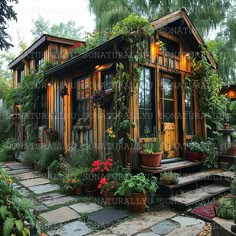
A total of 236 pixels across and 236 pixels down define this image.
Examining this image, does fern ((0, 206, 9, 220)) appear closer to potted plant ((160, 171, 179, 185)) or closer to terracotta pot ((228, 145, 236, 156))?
potted plant ((160, 171, 179, 185))

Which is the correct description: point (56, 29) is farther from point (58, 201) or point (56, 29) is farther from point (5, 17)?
point (58, 201)

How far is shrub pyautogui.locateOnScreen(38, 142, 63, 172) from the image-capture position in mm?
6410

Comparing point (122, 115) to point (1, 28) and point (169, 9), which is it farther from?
point (169, 9)

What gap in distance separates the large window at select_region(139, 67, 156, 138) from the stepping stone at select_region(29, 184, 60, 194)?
2.36 m

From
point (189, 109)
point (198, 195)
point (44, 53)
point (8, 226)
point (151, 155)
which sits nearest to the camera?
point (8, 226)

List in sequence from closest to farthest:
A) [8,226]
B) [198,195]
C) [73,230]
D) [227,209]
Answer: [8,226]
[227,209]
[73,230]
[198,195]

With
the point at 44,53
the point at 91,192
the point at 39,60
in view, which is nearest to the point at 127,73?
the point at 91,192

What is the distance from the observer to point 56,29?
26.1 m

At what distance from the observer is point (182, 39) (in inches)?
241

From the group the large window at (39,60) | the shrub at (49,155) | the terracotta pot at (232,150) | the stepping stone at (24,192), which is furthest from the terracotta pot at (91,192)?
the large window at (39,60)

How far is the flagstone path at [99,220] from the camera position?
3.01 meters

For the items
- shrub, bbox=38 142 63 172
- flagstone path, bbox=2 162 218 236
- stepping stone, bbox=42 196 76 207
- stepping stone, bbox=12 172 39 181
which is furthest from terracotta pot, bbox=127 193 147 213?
stepping stone, bbox=12 172 39 181

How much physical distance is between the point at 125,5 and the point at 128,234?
883cm

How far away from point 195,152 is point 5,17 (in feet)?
20.6
